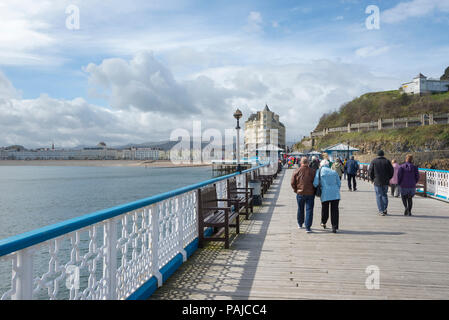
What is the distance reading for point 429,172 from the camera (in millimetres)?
12875

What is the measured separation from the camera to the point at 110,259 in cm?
317

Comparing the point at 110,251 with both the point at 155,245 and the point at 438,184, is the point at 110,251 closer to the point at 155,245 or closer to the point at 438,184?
the point at 155,245

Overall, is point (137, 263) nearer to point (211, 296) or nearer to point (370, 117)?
point (211, 296)

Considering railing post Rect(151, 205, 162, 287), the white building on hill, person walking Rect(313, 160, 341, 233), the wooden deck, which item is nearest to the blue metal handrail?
railing post Rect(151, 205, 162, 287)

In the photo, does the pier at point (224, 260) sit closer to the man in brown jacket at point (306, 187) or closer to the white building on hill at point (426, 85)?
the man in brown jacket at point (306, 187)

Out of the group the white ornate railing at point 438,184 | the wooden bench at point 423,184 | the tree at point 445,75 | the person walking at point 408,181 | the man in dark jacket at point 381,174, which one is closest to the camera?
the man in dark jacket at point 381,174

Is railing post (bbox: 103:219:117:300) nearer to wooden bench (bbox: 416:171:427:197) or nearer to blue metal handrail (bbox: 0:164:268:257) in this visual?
blue metal handrail (bbox: 0:164:268:257)

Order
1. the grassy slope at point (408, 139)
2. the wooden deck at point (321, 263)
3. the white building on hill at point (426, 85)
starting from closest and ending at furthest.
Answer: the wooden deck at point (321, 263), the grassy slope at point (408, 139), the white building on hill at point (426, 85)

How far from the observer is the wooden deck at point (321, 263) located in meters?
3.78

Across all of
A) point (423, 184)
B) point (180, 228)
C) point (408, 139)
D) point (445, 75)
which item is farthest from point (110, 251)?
point (445, 75)

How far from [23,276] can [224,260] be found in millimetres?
3139

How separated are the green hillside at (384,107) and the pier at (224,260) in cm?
7666

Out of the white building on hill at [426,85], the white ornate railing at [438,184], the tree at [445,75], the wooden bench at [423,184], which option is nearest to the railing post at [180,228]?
the white ornate railing at [438,184]
